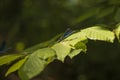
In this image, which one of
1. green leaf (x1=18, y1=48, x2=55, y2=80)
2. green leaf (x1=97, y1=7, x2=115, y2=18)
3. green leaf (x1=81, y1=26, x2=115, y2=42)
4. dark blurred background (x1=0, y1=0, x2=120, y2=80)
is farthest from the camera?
dark blurred background (x1=0, y1=0, x2=120, y2=80)

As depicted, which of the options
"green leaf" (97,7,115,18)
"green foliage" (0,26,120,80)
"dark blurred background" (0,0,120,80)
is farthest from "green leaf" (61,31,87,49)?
"dark blurred background" (0,0,120,80)

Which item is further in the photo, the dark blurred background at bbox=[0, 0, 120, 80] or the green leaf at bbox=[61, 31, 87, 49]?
the dark blurred background at bbox=[0, 0, 120, 80]

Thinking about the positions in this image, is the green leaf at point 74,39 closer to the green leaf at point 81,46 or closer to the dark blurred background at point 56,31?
the green leaf at point 81,46

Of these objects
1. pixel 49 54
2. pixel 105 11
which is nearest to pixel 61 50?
pixel 49 54

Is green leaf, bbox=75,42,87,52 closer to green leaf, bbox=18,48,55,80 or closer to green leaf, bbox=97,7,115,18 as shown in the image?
green leaf, bbox=18,48,55,80

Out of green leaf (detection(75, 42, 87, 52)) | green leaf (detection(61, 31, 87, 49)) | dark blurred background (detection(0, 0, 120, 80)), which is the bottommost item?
dark blurred background (detection(0, 0, 120, 80))

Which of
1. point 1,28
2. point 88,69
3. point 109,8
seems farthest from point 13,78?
point 1,28

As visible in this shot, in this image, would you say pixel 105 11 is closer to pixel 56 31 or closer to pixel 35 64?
pixel 35 64
